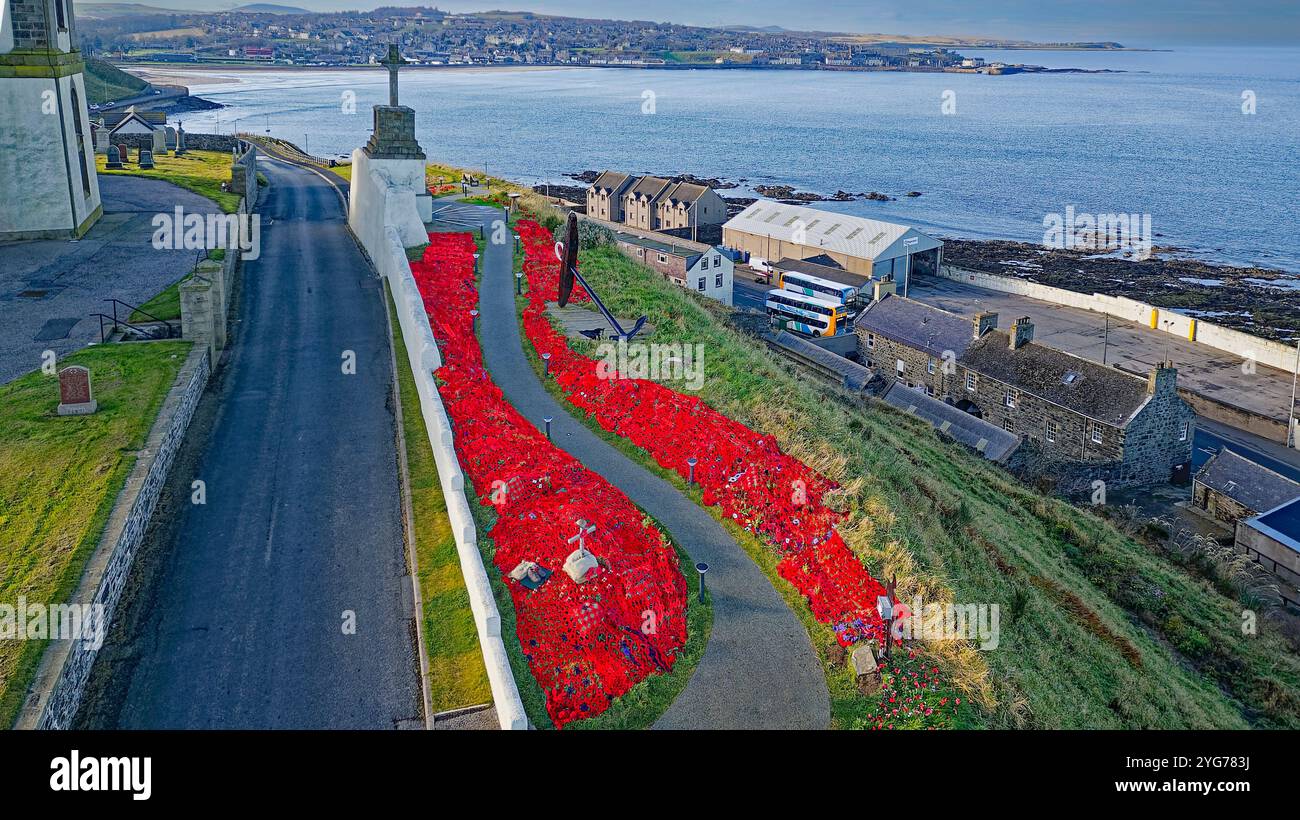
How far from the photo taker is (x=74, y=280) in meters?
32.5

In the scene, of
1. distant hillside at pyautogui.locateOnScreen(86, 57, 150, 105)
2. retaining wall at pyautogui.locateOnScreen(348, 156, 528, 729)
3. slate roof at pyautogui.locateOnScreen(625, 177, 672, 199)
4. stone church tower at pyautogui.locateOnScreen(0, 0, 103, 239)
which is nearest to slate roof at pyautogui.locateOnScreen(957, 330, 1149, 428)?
retaining wall at pyautogui.locateOnScreen(348, 156, 528, 729)

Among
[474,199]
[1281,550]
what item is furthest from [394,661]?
[474,199]

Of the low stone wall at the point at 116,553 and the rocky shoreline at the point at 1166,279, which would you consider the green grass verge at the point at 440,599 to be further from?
the rocky shoreline at the point at 1166,279

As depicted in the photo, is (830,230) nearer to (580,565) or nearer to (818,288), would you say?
(818,288)

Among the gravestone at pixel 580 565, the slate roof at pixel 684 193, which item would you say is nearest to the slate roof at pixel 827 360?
the gravestone at pixel 580 565

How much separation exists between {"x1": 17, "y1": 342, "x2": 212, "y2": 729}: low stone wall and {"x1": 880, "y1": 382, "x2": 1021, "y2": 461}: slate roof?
27084mm

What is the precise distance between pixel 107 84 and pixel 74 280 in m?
126

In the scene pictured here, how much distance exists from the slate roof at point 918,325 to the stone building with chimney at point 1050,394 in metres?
0.06

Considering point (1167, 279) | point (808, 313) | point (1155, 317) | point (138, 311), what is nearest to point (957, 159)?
point (1167, 279)

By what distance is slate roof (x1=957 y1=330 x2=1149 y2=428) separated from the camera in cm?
3756

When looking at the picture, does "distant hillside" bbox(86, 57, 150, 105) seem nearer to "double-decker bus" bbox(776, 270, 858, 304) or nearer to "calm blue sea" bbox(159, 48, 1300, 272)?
"calm blue sea" bbox(159, 48, 1300, 272)

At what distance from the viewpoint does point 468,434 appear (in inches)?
875

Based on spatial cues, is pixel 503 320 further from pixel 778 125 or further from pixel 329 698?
pixel 778 125

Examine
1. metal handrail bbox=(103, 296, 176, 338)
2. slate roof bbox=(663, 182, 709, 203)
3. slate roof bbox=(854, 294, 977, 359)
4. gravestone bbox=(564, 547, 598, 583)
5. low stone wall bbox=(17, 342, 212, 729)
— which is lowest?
slate roof bbox=(854, 294, 977, 359)
